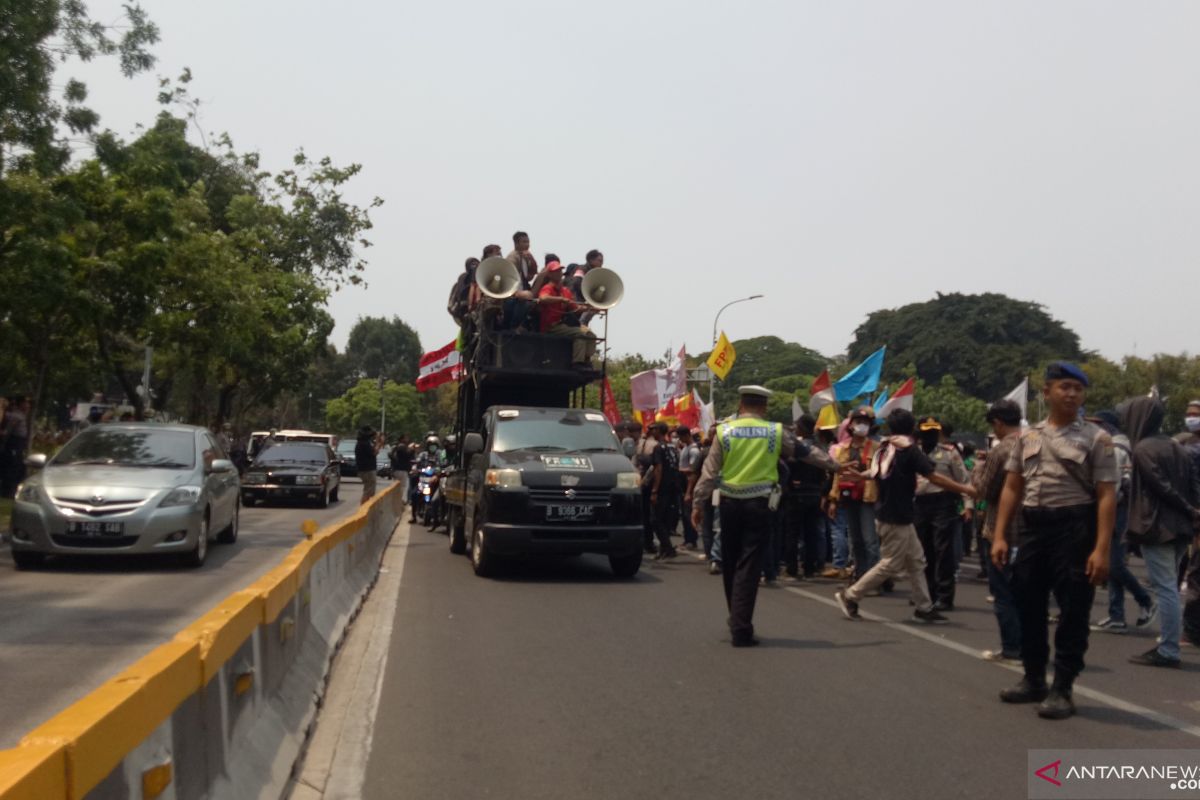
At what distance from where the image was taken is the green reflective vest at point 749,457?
354 inches

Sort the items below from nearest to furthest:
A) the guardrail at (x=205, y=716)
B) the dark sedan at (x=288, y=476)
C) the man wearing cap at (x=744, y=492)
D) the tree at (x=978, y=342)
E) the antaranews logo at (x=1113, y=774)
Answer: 1. the guardrail at (x=205, y=716)
2. the antaranews logo at (x=1113, y=774)
3. the man wearing cap at (x=744, y=492)
4. the dark sedan at (x=288, y=476)
5. the tree at (x=978, y=342)

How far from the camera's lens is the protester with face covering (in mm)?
8484

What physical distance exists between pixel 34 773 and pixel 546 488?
10.6 metres

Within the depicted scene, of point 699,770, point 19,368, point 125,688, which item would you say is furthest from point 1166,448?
point 19,368

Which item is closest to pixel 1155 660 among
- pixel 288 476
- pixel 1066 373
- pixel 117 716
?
pixel 1066 373

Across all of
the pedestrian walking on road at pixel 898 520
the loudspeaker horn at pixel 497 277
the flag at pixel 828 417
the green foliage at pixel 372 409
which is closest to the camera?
the pedestrian walking on road at pixel 898 520

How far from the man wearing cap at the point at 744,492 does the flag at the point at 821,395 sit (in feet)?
31.1

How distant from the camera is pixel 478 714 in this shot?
6.57 meters

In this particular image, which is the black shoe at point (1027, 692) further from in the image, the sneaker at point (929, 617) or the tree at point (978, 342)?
the tree at point (978, 342)

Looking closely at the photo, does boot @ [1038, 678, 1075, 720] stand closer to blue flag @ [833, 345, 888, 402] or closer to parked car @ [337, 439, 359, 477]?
blue flag @ [833, 345, 888, 402]

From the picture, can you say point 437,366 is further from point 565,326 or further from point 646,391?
point 565,326

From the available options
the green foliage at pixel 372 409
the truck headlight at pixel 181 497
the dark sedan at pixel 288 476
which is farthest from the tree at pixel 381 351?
the truck headlight at pixel 181 497

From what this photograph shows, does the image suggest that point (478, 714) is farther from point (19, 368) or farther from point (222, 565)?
point (19, 368)

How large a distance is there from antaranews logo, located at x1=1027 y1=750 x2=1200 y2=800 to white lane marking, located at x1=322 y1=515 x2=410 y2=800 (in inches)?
116
